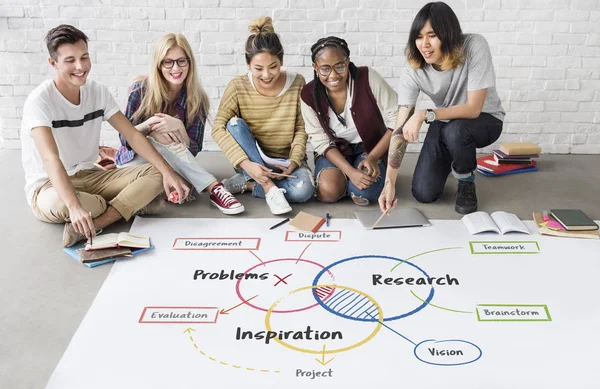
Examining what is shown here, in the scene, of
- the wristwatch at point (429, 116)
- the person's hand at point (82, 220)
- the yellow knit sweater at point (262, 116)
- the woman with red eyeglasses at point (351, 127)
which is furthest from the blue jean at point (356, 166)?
the person's hand at point (82, 220)

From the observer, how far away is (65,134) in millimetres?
2752

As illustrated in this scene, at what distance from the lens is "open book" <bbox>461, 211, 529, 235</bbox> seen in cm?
264

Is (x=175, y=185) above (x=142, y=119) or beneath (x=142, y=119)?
beneath

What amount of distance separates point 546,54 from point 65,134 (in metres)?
2.67

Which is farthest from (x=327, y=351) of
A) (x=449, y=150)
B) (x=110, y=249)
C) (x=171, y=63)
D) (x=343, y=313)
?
(x=171, y=63)

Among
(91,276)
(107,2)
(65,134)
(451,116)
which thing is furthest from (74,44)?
(451,116)

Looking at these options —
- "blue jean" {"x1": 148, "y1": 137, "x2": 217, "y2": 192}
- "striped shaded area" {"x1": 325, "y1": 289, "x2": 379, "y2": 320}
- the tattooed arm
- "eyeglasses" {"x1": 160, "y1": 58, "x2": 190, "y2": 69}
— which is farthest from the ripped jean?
"striped shaded area" {"x1": 325, "y1": 289, "x2": 379, "y2": 320}

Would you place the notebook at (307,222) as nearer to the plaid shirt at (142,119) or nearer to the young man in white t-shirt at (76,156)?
the young man in white t-shirt at (76,156)

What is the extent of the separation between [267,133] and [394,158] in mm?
686

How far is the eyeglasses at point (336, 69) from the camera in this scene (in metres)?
2.81

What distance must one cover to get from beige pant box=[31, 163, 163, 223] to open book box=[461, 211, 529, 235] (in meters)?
1.39

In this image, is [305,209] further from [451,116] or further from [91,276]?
[91,276]

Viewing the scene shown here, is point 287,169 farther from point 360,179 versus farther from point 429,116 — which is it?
point 429,116

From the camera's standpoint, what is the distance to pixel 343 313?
2092mm
